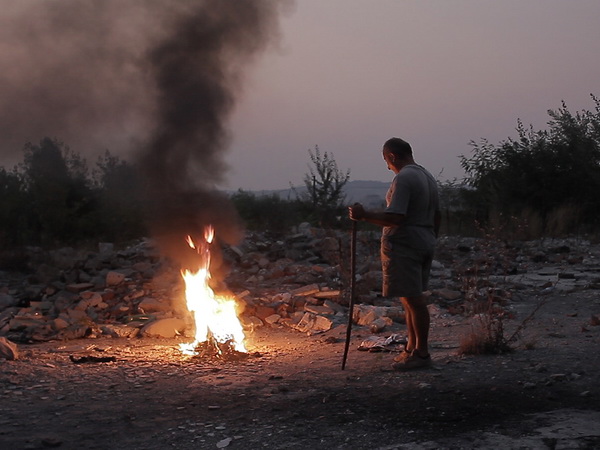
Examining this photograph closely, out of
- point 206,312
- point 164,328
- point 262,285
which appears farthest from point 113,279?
point 206,312

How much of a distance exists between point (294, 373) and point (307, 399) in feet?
Result: 2.80

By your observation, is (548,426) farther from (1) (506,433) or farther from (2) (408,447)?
Answer: (2) (408,447)

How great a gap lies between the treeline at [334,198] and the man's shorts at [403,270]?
8.77 metres

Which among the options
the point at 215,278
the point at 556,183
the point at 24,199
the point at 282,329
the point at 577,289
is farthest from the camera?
the point at 556,183

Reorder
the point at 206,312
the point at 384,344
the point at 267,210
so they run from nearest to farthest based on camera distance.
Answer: the point at 384,344 < the point at 206,312 < the point at 267,210

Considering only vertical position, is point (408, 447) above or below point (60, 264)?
below

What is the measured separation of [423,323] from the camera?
Result: 5043 mm

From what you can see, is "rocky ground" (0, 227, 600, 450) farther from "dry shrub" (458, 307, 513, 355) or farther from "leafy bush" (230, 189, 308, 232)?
"leafy bush" (230, 189, 308, 232)

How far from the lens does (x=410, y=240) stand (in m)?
4.95

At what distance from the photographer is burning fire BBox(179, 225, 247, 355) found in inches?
258

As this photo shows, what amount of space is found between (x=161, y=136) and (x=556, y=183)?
631 inches

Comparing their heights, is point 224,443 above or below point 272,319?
below

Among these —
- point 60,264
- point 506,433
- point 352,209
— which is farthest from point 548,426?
point 60,264

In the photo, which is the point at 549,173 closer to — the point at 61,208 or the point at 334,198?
the point at 334,198
